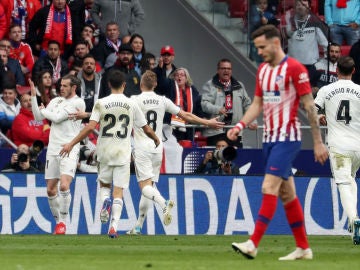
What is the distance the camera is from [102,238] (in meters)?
18.1

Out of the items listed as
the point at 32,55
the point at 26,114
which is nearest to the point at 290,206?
the point at 26,114

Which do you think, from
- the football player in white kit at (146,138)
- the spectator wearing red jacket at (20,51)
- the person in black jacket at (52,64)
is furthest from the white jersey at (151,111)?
the spectator wearing red jacket at (20,51)

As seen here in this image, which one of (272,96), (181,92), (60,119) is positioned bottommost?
(60,119)

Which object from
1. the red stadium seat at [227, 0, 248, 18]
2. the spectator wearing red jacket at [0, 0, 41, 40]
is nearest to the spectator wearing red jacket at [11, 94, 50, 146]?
the spectator wearing red jacket at [0, 0, 41, 40]

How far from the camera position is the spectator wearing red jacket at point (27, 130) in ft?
71.8

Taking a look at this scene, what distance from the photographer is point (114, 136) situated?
1800 cm

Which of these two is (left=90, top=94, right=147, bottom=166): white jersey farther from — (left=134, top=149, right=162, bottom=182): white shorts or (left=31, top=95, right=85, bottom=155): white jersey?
(left=31, top=95, right=85, bottom=155): white jersey

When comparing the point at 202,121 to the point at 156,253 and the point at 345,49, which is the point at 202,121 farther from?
the point at 345,49

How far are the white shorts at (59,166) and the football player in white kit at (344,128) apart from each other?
413cm

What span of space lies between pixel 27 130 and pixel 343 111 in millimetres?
6753

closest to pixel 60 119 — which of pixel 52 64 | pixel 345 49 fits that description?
pixel 52 64

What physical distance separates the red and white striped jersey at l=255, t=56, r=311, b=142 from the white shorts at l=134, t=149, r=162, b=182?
5.82 meters

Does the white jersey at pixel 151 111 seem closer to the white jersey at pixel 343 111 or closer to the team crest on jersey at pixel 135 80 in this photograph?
the white jersey at pixel 343 111

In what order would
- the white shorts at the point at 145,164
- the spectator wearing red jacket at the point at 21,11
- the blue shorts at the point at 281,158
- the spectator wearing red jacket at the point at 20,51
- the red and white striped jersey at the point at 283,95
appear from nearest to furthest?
the blue shorts at the point at 281,158
the red and white striped jersey at the point at 283,95
the white shorts at the point at 145,164
the spectator wearing red jacket at the point at 20,51
the spectator wearing red jacket at the point at 21,11
